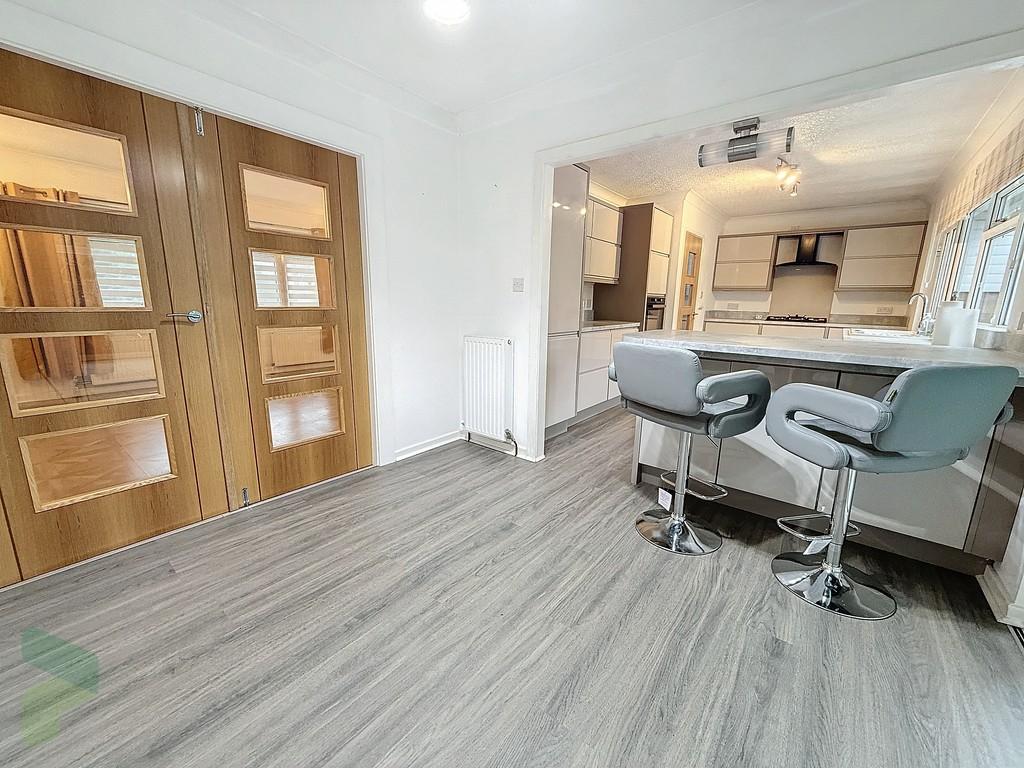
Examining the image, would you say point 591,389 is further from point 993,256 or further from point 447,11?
point 447,11

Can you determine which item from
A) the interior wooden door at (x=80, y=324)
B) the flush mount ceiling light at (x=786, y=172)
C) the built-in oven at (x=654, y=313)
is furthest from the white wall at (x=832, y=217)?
the interior wooden door at (x=80, y=324)

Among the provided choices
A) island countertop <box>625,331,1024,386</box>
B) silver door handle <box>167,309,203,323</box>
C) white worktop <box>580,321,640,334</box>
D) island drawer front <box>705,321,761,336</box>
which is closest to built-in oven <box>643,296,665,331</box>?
white worktop <box>580,321,640,334</box>

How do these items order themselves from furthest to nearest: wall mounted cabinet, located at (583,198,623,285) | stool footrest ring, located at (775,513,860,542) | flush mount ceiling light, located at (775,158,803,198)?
wall mounted cabinet, located at (583,198,623,285), flush mount ceiling light, located at (775,158,803,198), stool footrest ring, located at (775,513,860,542)

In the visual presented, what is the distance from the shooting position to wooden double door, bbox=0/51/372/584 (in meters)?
1.67

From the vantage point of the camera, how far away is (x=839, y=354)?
172 centimetres

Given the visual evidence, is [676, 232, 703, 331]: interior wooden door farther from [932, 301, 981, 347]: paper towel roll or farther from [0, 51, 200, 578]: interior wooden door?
[0, 51, 200, 578]: interior wooden door

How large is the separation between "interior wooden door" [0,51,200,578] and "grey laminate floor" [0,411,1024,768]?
325mm

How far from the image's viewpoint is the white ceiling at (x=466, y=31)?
1.90m

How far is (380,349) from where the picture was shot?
2910mm

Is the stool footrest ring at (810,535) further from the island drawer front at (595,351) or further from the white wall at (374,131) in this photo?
the white wall at (374,131)

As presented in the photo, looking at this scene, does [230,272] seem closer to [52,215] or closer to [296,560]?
[52,215]

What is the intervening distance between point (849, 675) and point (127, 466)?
3138 millimetres

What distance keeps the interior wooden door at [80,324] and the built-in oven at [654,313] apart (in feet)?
14.8

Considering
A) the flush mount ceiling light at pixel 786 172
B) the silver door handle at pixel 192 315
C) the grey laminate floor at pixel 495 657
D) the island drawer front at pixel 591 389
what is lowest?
the grey laminate floor at pixel 495 657
